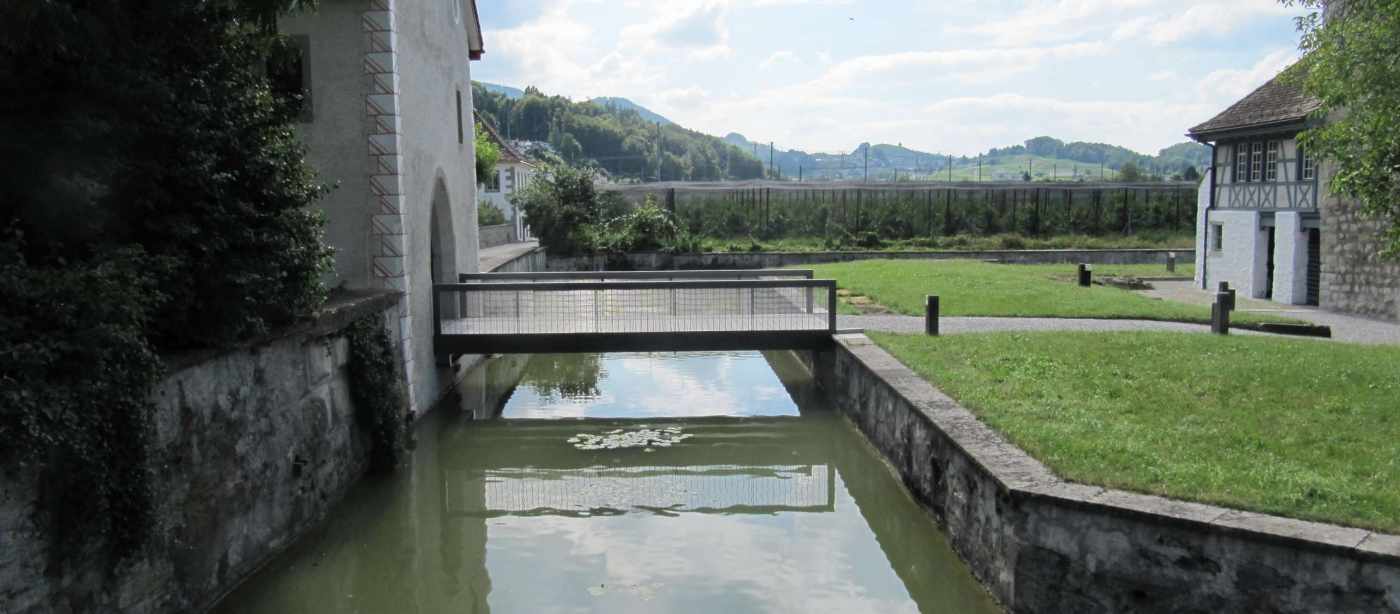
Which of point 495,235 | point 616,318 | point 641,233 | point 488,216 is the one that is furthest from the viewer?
point 488,216

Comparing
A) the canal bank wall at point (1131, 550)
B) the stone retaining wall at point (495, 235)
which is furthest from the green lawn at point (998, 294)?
the stone retaining wall at point (495, 235)

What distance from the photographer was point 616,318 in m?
16.1

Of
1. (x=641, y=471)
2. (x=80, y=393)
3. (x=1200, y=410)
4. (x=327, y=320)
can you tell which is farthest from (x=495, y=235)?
(x=80, y=393)

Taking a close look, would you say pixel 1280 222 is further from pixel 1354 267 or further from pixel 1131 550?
pixel 1131 550

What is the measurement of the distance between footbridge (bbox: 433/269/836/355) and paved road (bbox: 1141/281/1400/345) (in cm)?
986

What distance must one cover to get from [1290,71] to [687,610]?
9692 millimetres

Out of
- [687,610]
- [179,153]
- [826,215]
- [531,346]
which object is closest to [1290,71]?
[687,610]

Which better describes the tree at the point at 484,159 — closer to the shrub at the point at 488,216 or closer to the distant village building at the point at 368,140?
the shrub at the point at 488,216

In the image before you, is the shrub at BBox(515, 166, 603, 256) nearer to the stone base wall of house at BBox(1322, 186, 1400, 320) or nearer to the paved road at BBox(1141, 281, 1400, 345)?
the paved road at BBox(1141, 281, 1400, 345)

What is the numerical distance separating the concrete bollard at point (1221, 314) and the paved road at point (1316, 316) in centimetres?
229

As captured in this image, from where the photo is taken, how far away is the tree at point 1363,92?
1018 cm

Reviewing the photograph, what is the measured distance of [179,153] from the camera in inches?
322

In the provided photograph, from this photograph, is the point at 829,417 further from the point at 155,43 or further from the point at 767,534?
the point at 155,43

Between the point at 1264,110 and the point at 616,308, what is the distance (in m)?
19.6
